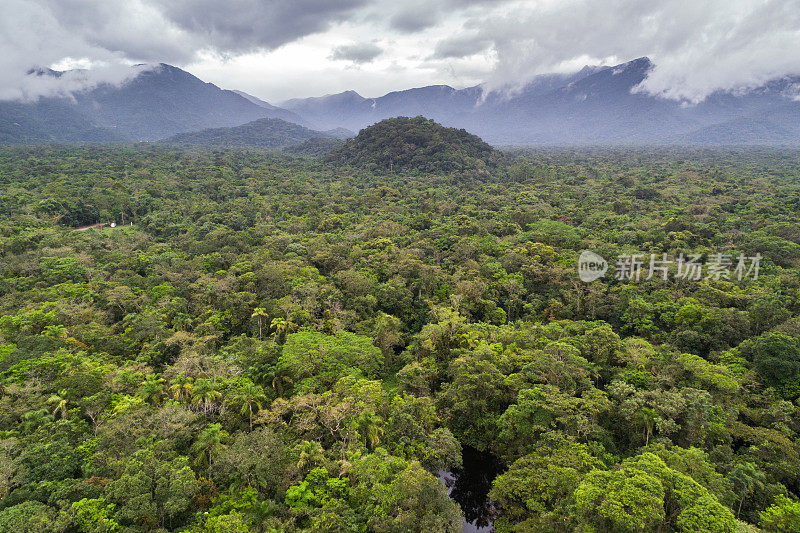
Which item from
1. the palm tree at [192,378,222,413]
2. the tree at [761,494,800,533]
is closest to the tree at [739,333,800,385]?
the tree at [761,494,800,533]

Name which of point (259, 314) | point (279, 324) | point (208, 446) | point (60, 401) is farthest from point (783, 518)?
point (60, 401)

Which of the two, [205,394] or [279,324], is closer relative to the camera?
[205,394]

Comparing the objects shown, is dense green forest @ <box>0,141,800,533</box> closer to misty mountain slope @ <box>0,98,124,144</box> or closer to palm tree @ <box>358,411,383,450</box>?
palm tree @ <box>358,411,383,450</box>

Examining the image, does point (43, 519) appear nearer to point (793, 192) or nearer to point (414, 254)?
point (414, 254)

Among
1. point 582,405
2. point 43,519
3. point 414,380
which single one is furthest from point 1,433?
point 582,405

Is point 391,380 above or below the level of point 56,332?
below

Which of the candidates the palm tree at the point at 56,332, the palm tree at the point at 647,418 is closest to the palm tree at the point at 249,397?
the palm tree at the point at 56,332

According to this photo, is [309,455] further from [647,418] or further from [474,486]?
[647,418]
